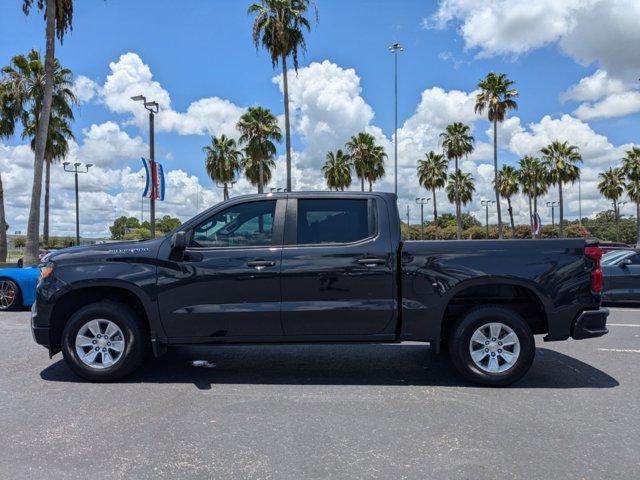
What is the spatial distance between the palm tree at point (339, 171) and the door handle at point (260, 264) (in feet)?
149

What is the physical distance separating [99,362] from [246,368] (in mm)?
1576

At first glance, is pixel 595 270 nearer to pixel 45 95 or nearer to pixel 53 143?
pixel 45 95

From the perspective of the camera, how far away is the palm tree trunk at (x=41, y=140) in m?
18.2

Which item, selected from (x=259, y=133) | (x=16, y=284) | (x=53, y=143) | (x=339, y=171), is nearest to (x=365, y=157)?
(x=339, y=171)

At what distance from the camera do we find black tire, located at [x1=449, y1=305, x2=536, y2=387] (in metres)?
5.25

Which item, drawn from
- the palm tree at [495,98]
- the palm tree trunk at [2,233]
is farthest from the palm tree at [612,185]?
the palm tree trunk at [2,233]

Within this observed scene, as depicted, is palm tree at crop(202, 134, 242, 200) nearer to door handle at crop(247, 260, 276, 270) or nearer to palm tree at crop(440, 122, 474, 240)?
palm tree at crop(440, 122, 474, 240)

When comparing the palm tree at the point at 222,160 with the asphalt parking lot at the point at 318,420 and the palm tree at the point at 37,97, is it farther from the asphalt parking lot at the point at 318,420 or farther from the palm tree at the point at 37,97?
the asphalt parking lot at the point at 318,420

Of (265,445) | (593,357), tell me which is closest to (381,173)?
(593,357)

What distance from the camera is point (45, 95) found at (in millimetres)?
18359

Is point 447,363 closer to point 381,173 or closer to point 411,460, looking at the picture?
point 411,460

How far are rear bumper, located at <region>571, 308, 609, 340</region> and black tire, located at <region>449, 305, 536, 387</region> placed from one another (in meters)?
0.45

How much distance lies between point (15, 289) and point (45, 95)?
416 inches

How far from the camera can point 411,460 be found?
3633 mm
